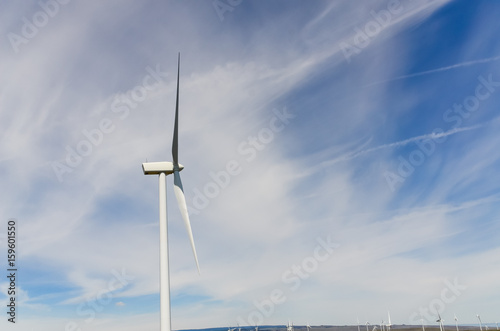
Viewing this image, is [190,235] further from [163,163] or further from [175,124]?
[175,124]

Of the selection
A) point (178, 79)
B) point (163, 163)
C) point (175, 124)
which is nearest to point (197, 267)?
point (163, 163)

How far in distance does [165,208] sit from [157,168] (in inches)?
234

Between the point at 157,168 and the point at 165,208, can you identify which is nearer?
the point at 165,208

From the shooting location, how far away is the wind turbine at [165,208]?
3412 centimetres

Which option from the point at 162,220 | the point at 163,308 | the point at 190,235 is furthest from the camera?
the point at 190,235

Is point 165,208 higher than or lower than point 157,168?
lower

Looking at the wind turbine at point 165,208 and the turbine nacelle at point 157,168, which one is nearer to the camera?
the wind turbine at point 165,208

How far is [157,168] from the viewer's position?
42.6 metres

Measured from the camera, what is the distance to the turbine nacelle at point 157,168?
4241cm

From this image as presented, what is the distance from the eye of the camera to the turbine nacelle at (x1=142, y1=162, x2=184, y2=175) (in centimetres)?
4241

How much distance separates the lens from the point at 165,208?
3872 centimetres

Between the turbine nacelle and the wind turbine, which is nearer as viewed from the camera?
the wind turbine

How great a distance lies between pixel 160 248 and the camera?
117 ft

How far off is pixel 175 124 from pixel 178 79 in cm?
539
